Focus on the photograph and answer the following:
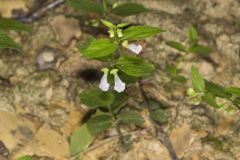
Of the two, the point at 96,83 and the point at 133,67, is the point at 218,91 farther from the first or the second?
the point at 96,83

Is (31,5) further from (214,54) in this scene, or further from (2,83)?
(214,54)

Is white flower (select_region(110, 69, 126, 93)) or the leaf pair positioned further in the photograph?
the leaf pair

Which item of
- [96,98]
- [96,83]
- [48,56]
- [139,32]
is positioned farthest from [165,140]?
[48,56]

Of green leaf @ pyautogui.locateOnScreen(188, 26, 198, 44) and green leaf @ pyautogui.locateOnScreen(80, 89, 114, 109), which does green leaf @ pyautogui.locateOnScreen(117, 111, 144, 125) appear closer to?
green leaf @ pyautogui.locateOnScreen(80, 89, 114, 109)

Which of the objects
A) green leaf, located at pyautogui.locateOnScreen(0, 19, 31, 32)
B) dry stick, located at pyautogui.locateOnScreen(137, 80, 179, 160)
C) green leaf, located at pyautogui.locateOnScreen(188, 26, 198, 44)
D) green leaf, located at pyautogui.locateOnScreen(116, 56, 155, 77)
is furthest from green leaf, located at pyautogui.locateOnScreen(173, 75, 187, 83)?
green leaf, located at pyautogui.locateOnScreen(0, 19, 31, 32)

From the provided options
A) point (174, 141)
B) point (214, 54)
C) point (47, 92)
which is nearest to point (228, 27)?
point (214, 54)

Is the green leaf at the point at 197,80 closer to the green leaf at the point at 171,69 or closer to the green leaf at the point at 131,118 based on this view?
the green leaf at the point at 131,118

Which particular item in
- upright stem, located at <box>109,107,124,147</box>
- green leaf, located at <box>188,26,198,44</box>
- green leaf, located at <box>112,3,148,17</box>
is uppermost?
green leaf, located at <box>112,3,148,17</box>

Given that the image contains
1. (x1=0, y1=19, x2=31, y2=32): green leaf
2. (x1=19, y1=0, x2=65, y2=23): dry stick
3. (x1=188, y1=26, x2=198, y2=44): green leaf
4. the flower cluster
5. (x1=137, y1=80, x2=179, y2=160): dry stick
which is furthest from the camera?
(x1=19, y1=0, x2=65, y2=23): dry stick
